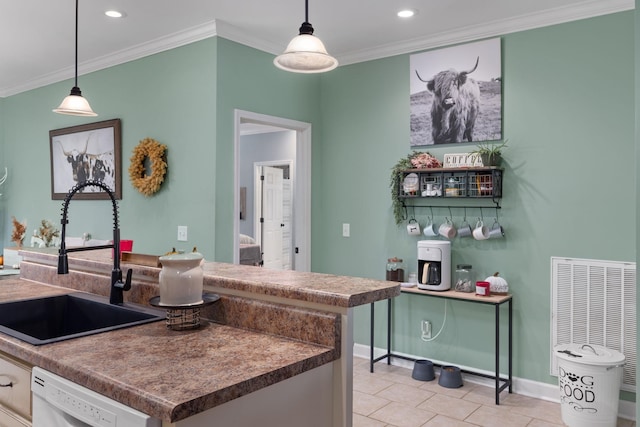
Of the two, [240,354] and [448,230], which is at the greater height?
[448,230]

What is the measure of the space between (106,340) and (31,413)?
0.30 metres

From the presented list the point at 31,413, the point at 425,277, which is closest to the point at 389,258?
the point at 425,277

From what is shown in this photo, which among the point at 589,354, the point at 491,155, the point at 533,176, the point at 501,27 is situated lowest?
the point at 589,354

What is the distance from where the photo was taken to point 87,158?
477cm

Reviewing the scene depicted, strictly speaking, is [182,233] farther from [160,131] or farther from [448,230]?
[448,230]

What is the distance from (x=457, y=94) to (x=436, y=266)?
131 cm

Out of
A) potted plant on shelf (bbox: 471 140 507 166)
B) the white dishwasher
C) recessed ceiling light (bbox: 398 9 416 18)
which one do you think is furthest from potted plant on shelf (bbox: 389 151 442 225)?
the white dishwasher

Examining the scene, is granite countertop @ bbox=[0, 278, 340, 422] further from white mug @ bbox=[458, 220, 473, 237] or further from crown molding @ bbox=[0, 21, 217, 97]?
crown molding @ bbox=[0, 21, 217, 97]

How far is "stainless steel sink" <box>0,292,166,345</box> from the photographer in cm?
199

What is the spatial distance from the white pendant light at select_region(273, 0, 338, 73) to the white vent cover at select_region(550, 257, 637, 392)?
2.15 m

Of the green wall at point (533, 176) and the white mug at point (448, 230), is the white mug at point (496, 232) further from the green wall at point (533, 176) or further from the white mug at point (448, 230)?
the white mug at point (448, 230)

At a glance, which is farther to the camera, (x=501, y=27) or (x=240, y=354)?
(x=501, y=27)

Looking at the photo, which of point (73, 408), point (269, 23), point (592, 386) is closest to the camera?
point (73, 408)

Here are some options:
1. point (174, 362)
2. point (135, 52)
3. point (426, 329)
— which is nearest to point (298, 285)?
point (174, 362)
